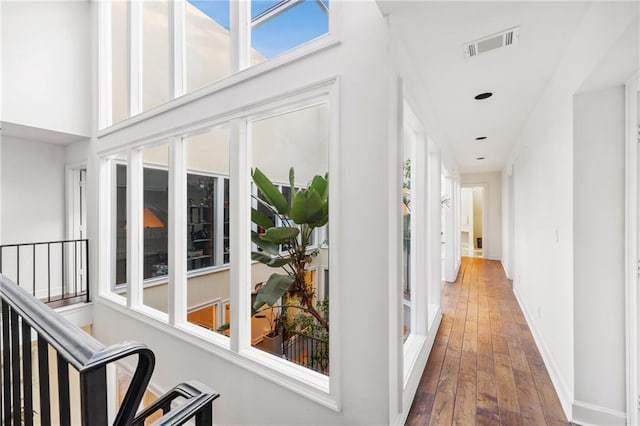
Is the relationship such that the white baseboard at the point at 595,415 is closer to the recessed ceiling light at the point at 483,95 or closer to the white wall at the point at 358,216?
the white wall at the point at 358,216

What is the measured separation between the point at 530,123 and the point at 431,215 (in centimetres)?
144

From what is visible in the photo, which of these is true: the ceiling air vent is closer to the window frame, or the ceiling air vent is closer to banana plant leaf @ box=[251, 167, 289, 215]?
the window frame

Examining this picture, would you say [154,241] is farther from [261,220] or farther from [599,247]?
[599,247]

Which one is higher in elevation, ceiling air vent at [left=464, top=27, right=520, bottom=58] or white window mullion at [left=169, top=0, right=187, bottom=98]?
white window mullion at [left=169, top=0, right=187, bottom=98]

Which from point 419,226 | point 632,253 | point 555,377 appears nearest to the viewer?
point 632,253

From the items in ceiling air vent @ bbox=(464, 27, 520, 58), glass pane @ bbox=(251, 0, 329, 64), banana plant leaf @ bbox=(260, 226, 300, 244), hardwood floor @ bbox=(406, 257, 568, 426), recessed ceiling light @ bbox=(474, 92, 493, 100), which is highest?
glass pane @ bbox=(251, 0, 329, 64)

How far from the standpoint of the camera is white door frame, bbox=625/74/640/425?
162cm

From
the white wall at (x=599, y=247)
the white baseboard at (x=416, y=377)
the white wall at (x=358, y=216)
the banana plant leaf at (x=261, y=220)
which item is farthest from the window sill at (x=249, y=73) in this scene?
the white baseboard at (x=416, y=377)

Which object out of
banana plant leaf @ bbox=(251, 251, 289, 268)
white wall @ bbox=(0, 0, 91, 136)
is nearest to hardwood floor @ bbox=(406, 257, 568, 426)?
banana plant leaf @ bbox=(251, 251, 289, 268)

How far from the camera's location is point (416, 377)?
223 centimetres

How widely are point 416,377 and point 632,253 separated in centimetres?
163

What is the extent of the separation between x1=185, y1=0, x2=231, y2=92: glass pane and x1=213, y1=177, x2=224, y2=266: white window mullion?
1.09 meters

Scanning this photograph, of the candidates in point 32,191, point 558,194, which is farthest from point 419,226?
point 32,191

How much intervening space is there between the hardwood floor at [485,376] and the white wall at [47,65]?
17.5ft
